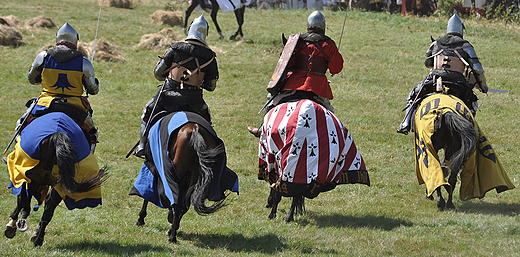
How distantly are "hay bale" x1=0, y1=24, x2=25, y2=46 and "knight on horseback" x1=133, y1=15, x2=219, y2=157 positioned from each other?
1154 cm

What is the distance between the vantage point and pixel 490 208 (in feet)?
22.5

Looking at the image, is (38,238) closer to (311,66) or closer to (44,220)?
(44,220)

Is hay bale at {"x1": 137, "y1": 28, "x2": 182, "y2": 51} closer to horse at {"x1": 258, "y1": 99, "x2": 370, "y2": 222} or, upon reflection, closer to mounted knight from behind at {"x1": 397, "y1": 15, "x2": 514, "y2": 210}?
mounted knight from behind at {"x1": 397, "y1": 15, "x2": 514, "y2": 210}

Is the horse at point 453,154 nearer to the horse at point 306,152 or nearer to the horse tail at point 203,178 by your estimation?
the horse at point 306,152

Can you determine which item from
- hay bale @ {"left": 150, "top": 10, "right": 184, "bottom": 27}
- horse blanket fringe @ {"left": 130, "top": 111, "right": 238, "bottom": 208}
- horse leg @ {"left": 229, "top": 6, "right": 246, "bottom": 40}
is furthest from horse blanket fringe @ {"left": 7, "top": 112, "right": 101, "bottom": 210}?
hay bale @ {"left": 150, "top": 10, "right": 184, "bottom": 27}

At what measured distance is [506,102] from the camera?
1253 cm

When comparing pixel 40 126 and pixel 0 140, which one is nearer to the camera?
pixel 40 126

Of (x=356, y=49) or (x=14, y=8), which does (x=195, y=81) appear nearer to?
(x=356, y=49)

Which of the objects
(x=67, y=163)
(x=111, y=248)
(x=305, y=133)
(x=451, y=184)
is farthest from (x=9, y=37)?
(x=451, y=184)

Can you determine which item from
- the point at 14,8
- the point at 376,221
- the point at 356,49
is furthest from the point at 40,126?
the point at 14,8

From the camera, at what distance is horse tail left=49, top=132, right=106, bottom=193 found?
4883mm

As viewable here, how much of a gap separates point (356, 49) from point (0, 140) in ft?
36.3

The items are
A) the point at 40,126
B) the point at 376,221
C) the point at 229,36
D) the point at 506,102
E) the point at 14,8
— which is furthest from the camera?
the point at 14,8

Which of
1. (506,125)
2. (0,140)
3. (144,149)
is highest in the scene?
(144,149)
